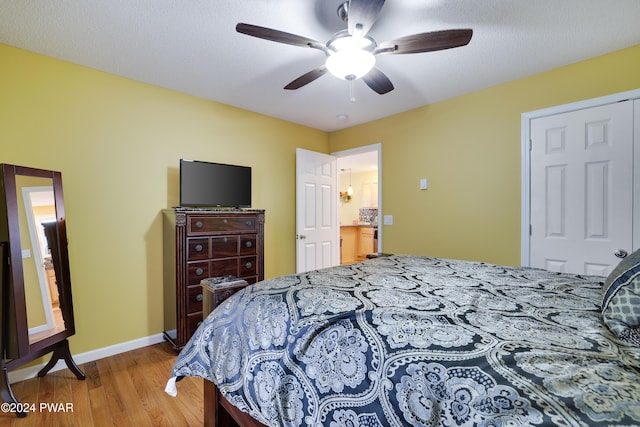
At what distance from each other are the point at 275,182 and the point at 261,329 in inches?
108

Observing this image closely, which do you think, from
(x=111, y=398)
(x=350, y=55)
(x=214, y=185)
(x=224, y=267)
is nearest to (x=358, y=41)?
(x=350, y=55)

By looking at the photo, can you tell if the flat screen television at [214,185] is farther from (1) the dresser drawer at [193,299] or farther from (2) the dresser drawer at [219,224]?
(1) the dresser drawer at [193,299]

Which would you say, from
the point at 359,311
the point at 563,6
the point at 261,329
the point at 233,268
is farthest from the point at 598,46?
the point at 233,268

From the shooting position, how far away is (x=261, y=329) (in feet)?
3.61

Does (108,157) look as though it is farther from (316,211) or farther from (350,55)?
(316,211)

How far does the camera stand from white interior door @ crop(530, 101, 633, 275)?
2.18m

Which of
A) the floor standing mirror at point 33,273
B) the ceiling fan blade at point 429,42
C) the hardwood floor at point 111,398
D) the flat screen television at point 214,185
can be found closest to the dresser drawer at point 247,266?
the flat screen television at point 214,185

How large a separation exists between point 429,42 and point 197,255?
2331 mm

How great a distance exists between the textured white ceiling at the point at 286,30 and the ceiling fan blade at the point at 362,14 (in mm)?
318

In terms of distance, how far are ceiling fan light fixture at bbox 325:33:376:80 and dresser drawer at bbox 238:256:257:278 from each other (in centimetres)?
192

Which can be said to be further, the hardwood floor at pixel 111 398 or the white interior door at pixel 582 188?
the white interior door at pixel 582 188

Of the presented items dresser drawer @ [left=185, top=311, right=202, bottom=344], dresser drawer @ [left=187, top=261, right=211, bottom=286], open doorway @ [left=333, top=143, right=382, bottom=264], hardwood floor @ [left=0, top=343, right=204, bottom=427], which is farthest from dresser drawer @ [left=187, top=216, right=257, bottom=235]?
open doorway @ [left=333, top=143, right=382, bottom=264]

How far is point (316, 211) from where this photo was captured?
3.89 m

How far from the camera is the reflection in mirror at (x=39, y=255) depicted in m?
1.91
